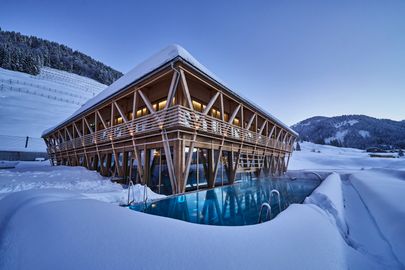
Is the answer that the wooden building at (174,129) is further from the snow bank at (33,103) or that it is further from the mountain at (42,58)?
the mountain at (42,58)

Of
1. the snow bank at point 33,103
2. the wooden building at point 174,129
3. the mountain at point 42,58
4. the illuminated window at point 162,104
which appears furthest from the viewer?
the mountain at point 42,58

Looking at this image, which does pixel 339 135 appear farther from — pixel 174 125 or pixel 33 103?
pixel 33 103

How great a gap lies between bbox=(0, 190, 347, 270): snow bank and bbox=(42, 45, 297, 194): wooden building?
6.72 meters

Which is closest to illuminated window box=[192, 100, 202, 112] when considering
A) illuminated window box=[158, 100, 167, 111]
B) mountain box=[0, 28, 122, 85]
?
illuminated window box=[158, 100, 167, 111]

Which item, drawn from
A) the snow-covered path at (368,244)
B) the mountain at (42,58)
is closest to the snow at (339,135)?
the snow-covered path at (368,244)

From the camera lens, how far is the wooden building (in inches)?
356

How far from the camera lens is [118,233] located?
1675 millimetres

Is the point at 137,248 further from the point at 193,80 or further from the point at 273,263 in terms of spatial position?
the point at 193,80

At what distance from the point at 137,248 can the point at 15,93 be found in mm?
67400

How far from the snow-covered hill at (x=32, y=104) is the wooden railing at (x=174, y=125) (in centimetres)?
2611

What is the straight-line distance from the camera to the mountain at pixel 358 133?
291 ft

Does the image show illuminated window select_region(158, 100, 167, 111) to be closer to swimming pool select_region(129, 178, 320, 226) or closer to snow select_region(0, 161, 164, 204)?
snow select_region(0, 161, 164, 204)

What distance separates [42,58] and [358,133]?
182 meters

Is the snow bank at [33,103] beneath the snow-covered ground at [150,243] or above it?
above
